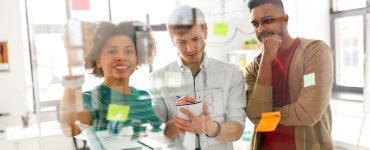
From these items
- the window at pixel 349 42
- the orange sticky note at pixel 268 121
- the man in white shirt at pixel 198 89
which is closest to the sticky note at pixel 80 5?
the man in white shirt at pixel 198 89

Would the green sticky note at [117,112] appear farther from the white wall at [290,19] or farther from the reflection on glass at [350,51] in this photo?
the reflection on glass at [350,51]

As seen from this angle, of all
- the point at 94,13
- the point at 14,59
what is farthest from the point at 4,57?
the point at 94,13

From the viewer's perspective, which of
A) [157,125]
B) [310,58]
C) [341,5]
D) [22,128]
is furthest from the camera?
[341,5]

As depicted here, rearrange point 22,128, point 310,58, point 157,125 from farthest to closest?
1. point 310,58
2. point 157,125
3. point 22,128

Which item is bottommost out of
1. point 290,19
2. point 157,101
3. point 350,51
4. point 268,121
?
point 268,121

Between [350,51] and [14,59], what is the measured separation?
45.1 inches

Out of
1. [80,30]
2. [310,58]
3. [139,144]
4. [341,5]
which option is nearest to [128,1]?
[80,30]

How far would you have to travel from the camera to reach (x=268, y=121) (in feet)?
3.44

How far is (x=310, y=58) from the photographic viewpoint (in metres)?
1.05

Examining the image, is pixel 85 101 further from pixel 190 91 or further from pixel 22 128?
pixel 190 91

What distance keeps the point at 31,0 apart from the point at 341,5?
1059 mm

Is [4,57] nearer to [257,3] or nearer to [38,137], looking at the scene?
[38,137]

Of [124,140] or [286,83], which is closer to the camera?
[124,140]

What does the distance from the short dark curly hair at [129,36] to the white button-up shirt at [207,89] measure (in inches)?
2.6
